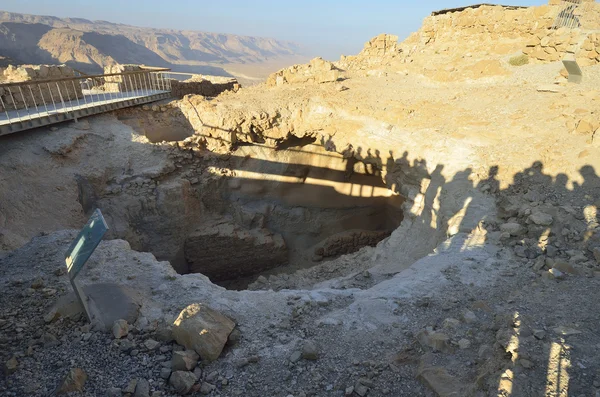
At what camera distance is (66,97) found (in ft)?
33.4

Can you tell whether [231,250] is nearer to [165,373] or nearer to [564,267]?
[165,373]

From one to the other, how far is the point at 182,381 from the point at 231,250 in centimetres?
828

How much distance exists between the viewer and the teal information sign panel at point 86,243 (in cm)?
318

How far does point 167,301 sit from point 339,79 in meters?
10.7

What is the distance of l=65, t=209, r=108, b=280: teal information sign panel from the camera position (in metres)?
3.18

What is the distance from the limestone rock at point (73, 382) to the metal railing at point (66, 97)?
709 centimetres

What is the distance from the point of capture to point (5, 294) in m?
4.00

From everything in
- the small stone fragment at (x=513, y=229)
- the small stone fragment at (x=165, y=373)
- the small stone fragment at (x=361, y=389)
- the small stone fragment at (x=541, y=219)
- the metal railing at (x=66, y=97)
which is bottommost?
the small stone fragment at (x=165, y=373)

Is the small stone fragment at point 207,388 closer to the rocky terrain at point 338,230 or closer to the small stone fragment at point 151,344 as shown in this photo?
the rocky terrain at point 338,230

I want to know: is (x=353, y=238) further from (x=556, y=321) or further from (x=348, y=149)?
(x=556, y=321)

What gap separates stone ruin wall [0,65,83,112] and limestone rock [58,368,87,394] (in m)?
7.98

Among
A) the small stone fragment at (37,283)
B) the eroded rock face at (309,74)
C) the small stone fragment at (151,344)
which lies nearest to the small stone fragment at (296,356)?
the small stone fragment at (151,344)

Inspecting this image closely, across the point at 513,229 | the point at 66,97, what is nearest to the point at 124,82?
the point at 66,97

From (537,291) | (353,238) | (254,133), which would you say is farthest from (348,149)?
(537,291)
